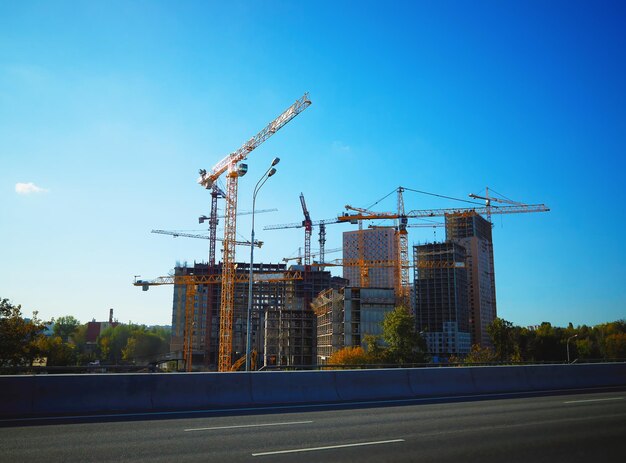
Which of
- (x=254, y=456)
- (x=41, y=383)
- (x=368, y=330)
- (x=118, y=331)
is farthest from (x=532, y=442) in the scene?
(x=118, y=331)

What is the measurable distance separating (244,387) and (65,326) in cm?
18441

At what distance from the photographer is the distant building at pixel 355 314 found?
338ft

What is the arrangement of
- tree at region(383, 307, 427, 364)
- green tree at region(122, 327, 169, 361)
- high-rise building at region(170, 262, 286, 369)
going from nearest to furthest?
tree at region(383, 307, 427, 364) → green tree at region(122, 327, 169, 361) → high-rise building at region(170, 262, 286, 369)

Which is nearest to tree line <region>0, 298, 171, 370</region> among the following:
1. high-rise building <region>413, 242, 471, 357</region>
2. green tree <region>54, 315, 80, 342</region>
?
green tree <region>54, 315, 80, 342</region>

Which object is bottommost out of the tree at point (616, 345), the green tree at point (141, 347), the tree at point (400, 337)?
the green tree at point (141, 347)

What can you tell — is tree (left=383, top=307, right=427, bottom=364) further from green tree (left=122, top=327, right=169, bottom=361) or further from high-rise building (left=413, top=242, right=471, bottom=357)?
high-rise building (left=413, top=242, right=471, bottom=357)

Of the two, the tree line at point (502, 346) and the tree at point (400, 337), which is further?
the tree line at point (502, 346)

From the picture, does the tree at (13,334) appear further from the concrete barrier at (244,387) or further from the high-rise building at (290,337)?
the high-rise building at (290,337)

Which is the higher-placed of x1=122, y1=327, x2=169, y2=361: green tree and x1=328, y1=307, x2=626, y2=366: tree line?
x1=328, y1=307, x2=626, y2=366: tree line

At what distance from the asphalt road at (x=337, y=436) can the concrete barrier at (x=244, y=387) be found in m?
1.36

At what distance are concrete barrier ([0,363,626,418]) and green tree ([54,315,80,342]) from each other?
179 meters

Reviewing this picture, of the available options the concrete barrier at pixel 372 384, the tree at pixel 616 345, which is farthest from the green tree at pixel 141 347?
the concrete barrier at pixel 372 384

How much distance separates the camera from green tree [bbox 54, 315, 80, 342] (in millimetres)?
170400

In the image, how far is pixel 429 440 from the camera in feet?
33.8
